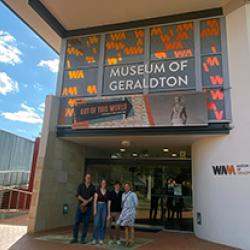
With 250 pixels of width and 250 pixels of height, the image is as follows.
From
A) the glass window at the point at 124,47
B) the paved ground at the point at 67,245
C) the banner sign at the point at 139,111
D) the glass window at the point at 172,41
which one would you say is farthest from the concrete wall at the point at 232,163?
the glass window at the point at 124,47

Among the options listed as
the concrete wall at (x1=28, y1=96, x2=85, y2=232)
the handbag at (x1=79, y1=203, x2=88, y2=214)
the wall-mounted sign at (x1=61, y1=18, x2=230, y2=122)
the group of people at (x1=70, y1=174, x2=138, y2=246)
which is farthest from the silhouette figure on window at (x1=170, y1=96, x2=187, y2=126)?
the concrete wall at (x1=28, y1=96, x2=85, y2=232)

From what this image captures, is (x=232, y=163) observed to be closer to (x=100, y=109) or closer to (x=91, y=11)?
(x=100, y=109)

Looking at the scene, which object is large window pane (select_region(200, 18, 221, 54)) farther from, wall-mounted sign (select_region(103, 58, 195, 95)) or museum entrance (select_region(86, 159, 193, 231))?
museum entrance (select_region(86, 159, 193, 231))

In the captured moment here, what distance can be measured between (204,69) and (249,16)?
2.01 m

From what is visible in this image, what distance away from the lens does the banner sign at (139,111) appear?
7.59 meters

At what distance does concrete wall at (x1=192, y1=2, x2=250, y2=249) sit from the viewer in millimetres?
6695

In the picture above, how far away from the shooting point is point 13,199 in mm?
12453

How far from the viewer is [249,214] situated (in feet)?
21.2

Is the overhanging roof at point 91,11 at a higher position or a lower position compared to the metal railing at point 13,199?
higher

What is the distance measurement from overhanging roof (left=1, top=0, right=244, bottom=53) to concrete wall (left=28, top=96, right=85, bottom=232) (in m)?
2.94

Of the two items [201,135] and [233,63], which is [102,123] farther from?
[233,63]

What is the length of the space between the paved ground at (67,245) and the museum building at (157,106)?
438 mm

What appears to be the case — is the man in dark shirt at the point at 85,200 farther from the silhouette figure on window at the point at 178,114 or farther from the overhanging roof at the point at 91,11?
the overhanging roof at the point at 91,11

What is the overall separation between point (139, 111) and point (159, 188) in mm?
3715
